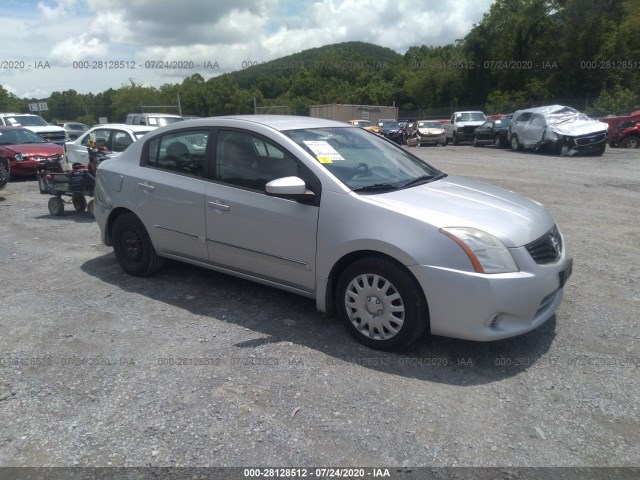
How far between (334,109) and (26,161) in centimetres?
3211

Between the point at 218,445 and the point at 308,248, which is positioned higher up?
the point at 308,248

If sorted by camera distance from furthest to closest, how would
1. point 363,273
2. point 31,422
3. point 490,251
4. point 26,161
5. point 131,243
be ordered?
point 26,161
point 131,243
point 363,273
point 490,251
point 31,422

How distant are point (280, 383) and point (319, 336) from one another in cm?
76

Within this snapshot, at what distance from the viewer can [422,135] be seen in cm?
2894

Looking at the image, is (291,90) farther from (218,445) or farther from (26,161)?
(218,445)

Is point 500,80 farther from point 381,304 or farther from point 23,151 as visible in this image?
point 381,304

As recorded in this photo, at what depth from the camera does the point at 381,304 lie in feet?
12.6

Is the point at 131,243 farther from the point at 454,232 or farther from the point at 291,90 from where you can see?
the point at 291,90

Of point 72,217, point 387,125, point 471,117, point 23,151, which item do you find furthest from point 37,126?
point 471,117

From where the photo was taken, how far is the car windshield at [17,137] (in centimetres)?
1501

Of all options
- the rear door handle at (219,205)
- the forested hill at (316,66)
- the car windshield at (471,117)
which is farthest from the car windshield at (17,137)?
the forested hill at (316,66)

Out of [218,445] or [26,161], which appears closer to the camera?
[218,445]

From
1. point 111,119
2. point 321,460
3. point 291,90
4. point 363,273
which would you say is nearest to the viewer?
point 321,460

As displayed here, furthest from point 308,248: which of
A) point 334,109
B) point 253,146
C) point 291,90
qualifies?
A: point 291,90
